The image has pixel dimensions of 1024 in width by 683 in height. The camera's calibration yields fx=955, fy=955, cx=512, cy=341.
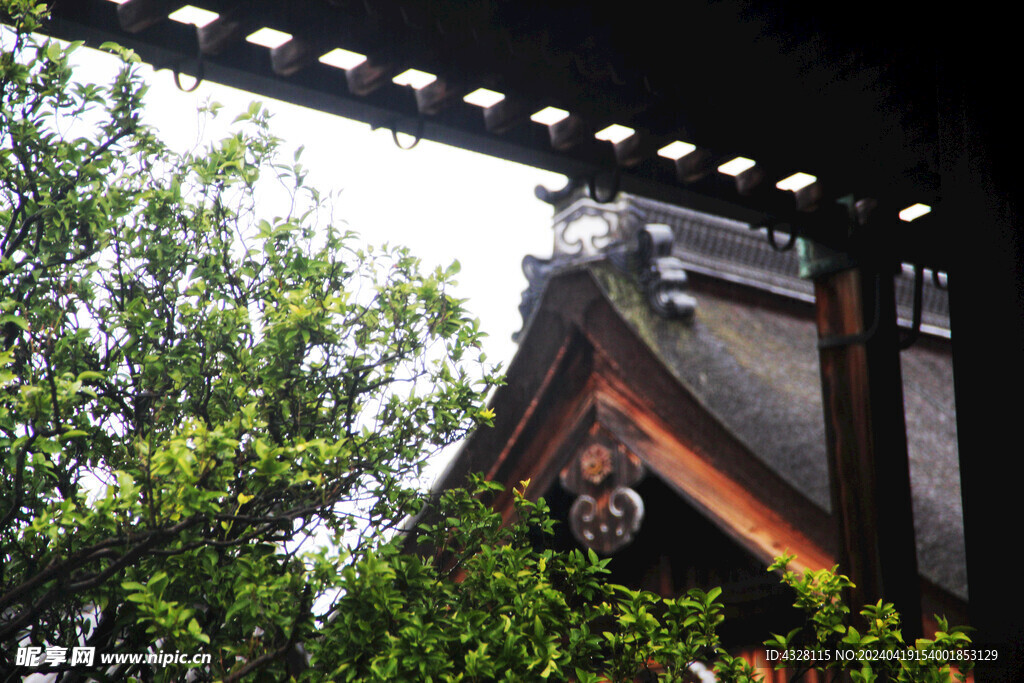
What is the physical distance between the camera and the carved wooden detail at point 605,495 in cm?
368

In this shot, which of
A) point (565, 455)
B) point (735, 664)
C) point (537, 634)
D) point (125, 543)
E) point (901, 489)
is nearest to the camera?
point (125, 543)

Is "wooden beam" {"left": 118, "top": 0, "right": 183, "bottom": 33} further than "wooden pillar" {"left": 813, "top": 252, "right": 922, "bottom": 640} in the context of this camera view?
No

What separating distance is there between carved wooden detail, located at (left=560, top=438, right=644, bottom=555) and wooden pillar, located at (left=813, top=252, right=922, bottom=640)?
2.54 ft

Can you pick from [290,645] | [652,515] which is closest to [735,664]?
[290,645]

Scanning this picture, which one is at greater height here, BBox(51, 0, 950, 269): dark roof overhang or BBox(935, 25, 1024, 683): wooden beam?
BBox(51, 0, 950, 269): dark roof overhang

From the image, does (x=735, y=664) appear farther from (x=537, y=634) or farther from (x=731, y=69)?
(x=731, y=69)

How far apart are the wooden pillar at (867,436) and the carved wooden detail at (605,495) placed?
0.78 m

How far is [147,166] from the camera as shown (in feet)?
6.79

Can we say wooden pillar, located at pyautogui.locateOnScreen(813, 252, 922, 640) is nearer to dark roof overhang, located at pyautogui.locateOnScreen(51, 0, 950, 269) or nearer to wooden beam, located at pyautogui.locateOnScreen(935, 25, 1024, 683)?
dark roof overhang, located at pyautogui.locateOnScreen(51, 0, 950, 269)

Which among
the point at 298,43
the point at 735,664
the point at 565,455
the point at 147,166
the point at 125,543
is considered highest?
the point at 298,43

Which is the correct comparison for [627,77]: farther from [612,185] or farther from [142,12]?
[142,12]

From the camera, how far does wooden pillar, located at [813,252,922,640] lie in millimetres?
3119

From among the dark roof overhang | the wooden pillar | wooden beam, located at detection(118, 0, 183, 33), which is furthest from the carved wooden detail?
wooden beam, located at detection(118, 0, 183, 33)

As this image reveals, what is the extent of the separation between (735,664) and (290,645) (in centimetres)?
87
